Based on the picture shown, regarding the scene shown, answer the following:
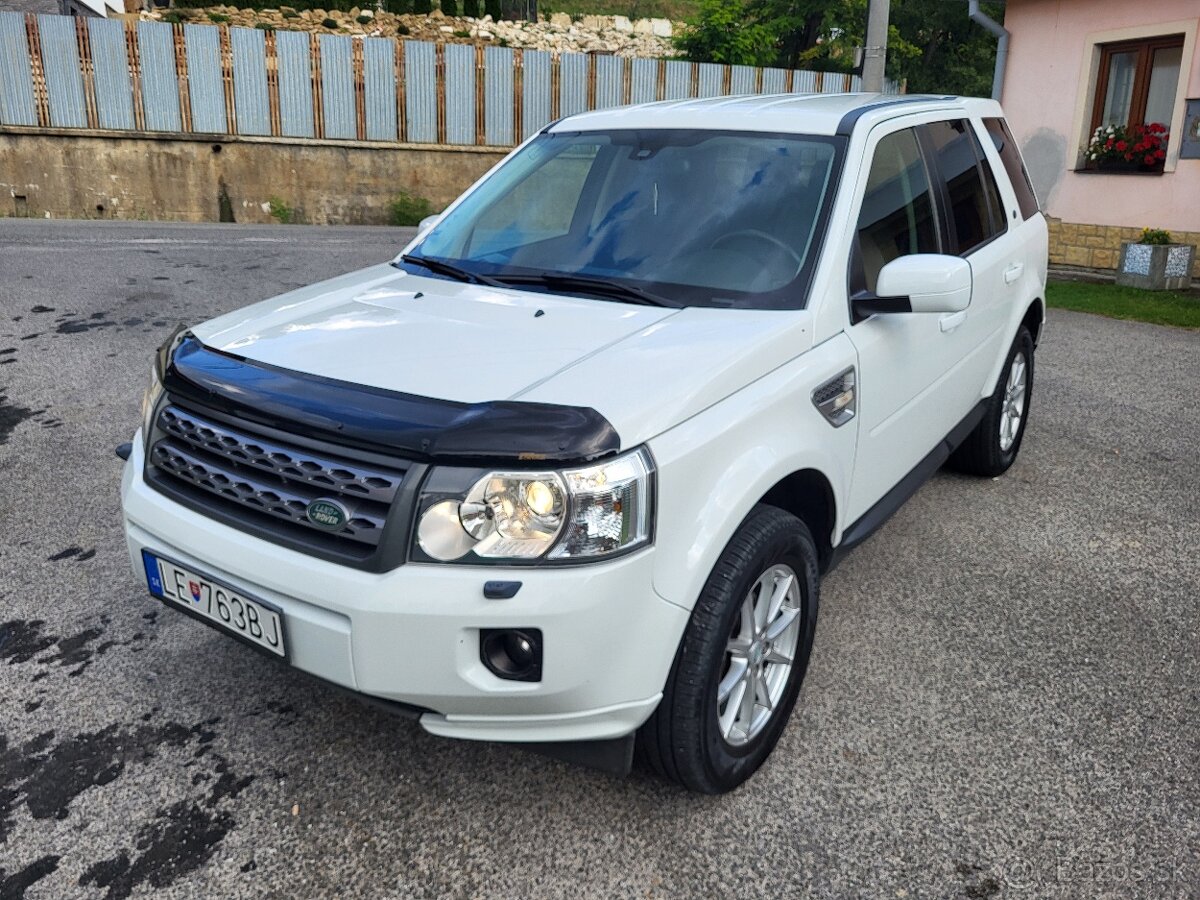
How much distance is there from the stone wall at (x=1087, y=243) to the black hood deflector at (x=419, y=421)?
12.4 metres

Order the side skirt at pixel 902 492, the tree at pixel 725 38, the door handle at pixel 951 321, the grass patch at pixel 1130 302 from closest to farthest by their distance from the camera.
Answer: the side skirt at pixel 902 492
the door handle at pixel 951 321
the grass patch at pixel 1130 302
the tree at pixel 725 38

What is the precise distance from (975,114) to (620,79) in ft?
64.7

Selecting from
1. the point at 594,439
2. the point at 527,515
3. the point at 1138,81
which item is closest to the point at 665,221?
the point at 594,439

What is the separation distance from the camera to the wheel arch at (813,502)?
2891mm

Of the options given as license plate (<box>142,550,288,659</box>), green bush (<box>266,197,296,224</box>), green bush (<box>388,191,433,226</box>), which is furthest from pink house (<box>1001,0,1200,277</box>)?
green bush (<box>266,197,296,224</box>)

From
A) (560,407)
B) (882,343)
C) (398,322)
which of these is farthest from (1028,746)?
(398,322)

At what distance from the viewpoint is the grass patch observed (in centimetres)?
1009

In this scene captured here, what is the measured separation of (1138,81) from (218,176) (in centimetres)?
1733

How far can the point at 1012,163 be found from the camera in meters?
5.01

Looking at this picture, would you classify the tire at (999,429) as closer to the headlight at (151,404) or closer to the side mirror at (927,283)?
the side mirror at (927,283)

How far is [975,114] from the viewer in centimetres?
468

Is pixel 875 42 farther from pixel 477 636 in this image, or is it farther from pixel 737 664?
pixel 477 636

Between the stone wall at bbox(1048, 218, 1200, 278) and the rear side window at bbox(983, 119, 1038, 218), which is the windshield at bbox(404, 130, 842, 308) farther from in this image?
the stone wall at bbox(1048, 218, 1200, 278)

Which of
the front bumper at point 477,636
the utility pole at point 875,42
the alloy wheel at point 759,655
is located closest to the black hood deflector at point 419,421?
the front bumper at point 477,636
